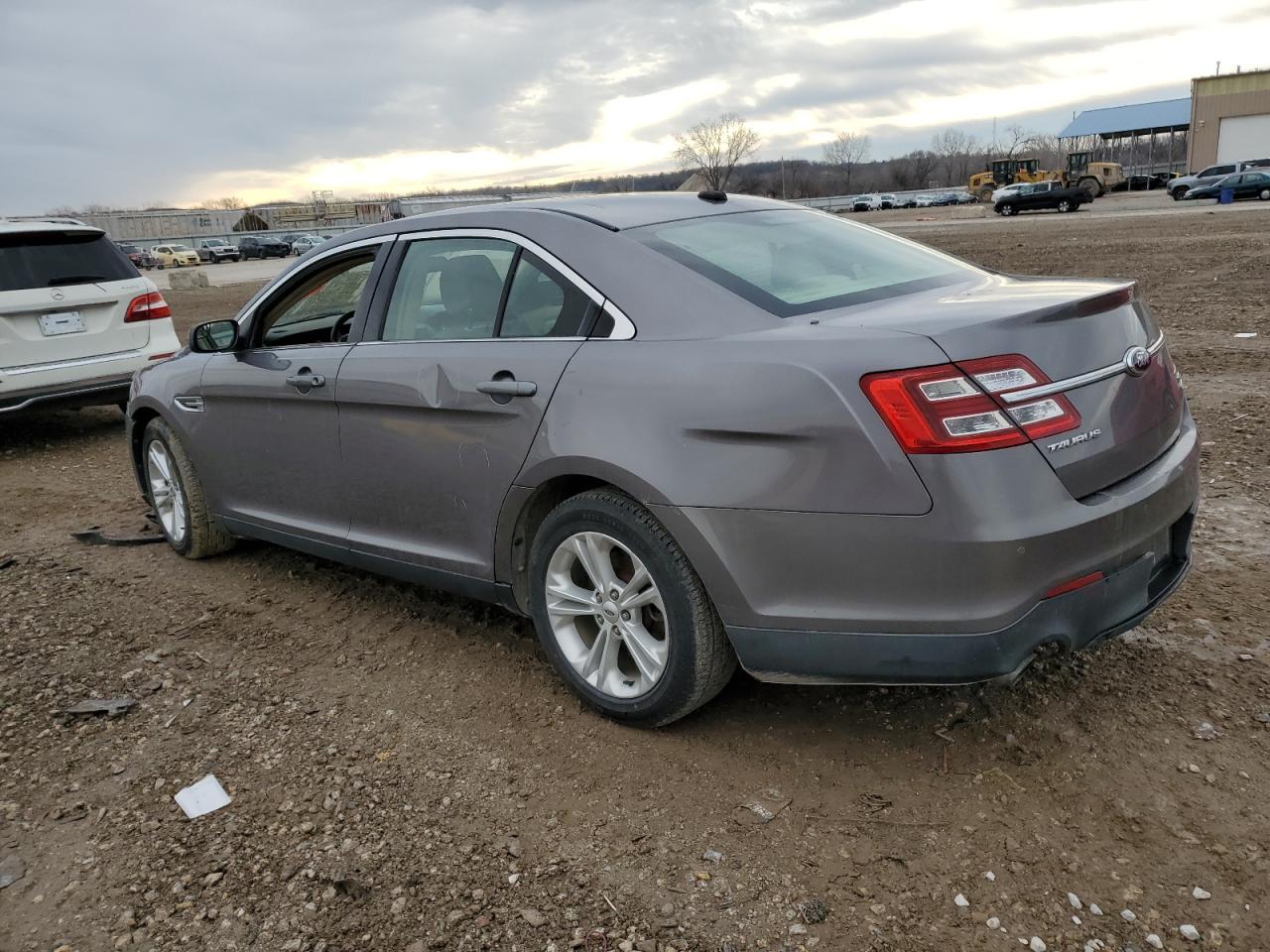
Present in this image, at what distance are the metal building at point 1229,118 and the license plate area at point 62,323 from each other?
7624cm

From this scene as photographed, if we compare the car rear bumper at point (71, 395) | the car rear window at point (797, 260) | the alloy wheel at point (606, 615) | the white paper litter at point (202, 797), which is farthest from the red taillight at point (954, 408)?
the car rear bumper at point (71, 395)

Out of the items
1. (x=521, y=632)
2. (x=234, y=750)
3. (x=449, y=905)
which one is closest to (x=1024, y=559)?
(x=449, y=905)

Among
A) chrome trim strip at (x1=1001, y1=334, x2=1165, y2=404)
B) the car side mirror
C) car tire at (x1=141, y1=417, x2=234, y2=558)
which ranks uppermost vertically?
the car side mirror

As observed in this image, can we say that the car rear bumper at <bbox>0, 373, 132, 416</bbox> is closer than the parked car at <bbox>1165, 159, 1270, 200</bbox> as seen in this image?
Yes

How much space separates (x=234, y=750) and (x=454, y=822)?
93 centimetres

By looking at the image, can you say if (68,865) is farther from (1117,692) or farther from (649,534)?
(1117,692)

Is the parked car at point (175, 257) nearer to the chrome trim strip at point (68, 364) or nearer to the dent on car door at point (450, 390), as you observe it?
the chrome trim strip at point (68, 364)

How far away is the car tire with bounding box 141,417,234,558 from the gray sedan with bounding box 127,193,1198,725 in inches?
44.6

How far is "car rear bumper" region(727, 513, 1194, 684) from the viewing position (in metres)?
2.47

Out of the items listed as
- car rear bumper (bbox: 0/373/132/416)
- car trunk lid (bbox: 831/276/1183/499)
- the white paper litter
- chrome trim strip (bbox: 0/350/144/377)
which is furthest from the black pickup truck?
the white paper litter

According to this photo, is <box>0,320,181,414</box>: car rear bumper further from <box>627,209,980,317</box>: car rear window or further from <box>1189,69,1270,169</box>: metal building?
<box>1189,69,1270,169</box>: metal building

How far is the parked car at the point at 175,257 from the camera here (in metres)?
54.9

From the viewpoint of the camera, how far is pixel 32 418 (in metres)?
9.51

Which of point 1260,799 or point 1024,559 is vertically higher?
point 1024,559
